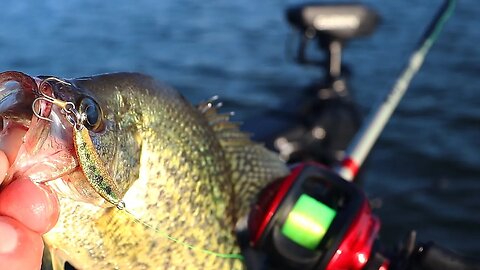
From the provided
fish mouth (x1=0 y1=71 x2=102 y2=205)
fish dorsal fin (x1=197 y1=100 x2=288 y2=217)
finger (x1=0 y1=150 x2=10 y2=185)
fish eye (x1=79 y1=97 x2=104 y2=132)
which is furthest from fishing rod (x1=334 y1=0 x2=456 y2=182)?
finger (x1=0 y1=150 x2=10 y2=185)

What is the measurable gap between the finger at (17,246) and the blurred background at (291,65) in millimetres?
3631

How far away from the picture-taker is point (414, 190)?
5.90 metres

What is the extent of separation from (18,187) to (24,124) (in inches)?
5.4

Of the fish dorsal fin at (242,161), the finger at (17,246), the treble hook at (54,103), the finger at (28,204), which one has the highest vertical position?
the fish dorsal fin at (242,161)

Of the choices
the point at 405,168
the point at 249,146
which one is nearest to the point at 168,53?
the point at 405,168

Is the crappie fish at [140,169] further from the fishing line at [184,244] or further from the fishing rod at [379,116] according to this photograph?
the fishing rod at [379,116]

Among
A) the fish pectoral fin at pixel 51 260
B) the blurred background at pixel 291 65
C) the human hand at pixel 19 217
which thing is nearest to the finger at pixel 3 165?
the human hand at pixel 19 217

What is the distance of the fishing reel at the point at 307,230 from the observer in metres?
1.87

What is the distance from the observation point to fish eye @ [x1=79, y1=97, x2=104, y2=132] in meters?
1.49

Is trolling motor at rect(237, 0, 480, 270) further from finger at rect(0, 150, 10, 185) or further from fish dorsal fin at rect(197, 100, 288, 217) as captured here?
finger at rect(0, 150, 10, 185)

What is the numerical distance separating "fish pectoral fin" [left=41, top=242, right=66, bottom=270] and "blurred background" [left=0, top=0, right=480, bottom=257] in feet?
11.1

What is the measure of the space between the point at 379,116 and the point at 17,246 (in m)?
2.13

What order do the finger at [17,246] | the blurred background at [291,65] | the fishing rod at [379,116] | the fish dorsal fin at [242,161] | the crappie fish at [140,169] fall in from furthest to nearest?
the blurred background at [291,65] → the fishing rod at [379,116] → the fish dorsal fin at [242,161] → the crappie fish at [140,169] → the finger at [17,246]

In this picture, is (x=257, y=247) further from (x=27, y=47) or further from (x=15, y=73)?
(x=27, y=47)
